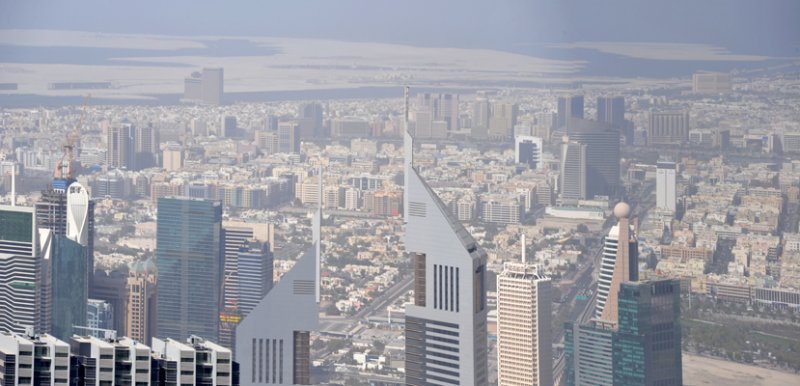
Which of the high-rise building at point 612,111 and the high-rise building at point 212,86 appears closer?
the high-rise building at point 612,111

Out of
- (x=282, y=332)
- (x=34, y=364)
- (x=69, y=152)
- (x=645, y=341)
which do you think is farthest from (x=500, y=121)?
(x=34, y=364)

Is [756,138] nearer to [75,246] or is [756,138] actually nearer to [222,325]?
[222,325]

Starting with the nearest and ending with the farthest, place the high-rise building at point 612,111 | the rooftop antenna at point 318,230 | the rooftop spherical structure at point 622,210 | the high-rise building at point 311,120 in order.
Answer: the rooftop antenna at point 318,230, the rooftop spherical structure at point 622,210, the high-rise building at point 612,111, the high-rise building at point 311,120

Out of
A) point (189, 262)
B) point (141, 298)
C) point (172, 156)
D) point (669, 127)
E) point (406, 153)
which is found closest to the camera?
point (406, 153)

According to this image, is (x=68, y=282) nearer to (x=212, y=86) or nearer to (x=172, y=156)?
(x=172, y=156)

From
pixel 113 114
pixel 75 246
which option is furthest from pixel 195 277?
pixel 113 114

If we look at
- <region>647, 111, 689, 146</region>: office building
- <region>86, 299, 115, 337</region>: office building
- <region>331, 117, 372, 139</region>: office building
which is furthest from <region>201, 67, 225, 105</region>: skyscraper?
<region>647, 111, 689, 146</region>: office building

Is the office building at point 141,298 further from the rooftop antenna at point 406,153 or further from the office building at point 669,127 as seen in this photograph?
the office building at point 669,127

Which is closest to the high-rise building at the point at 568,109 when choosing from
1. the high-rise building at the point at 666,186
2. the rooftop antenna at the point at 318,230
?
the high-rise building at the point at 666,186
